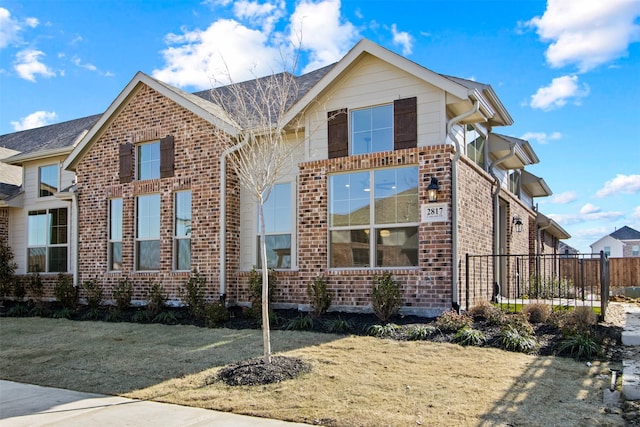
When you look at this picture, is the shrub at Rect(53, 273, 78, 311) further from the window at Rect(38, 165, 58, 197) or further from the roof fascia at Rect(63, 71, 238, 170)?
the window at Rect(38, 165, 58, 197)

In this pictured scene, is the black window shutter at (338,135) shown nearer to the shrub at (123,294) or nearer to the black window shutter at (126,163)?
the black window shutter at (126,163)

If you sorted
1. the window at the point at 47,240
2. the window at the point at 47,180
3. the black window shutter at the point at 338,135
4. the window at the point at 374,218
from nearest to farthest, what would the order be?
the window at the point at 374,218 < the black window shutter at the point at 338,135 < the window at the point at 47,240 < the window at the point at 47,180

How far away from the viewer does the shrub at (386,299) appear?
31.5 feet

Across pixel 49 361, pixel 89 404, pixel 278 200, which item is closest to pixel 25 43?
pixel 278 200

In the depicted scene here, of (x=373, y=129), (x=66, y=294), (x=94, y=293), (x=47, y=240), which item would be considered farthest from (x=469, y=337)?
(x=47, y=240)

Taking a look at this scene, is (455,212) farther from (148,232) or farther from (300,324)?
(148,232)

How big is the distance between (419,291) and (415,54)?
4.75 metres

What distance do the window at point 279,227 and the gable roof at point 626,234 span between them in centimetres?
4865

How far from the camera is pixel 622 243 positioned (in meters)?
49.8

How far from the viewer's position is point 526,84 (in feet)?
37.1

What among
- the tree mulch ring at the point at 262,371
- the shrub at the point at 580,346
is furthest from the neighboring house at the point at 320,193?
the tree mulch ring at the point at 262,371

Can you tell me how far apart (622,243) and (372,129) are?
157ft

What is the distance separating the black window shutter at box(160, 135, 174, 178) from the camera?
1312cm

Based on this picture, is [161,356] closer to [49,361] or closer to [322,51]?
[49,361]
